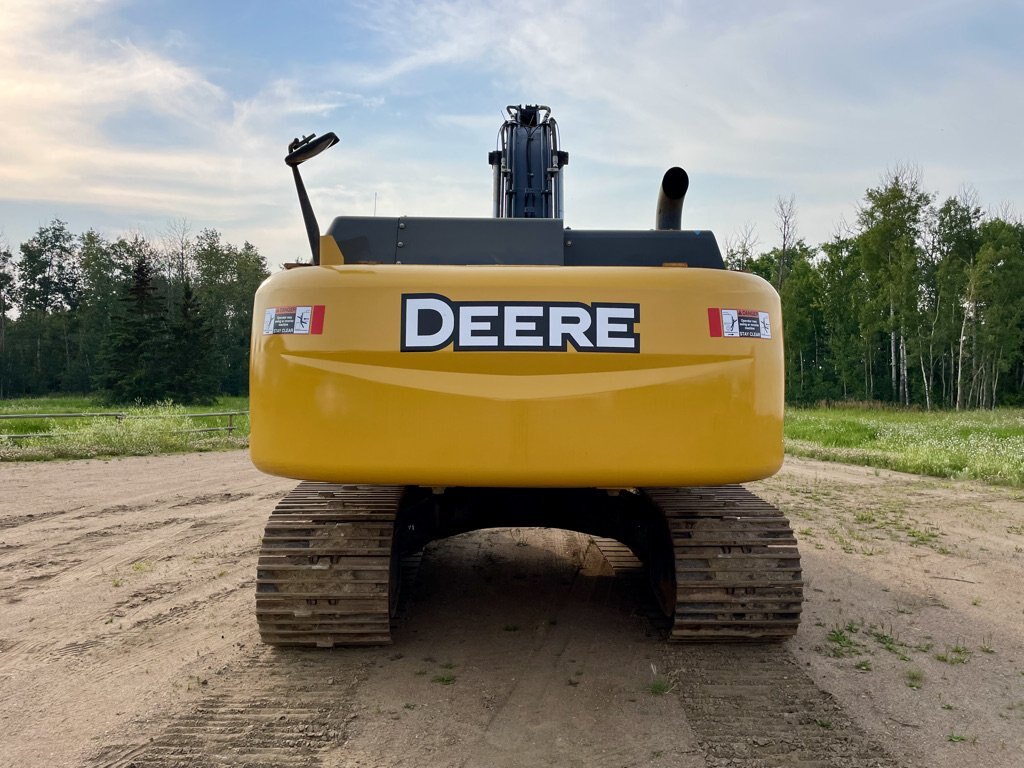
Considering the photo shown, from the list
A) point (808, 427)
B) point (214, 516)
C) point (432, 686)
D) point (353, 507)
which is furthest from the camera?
point (808, 427)

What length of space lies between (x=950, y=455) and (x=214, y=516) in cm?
1156

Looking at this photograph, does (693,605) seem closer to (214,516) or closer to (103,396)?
(214,516)

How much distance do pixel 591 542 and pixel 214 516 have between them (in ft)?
13.3

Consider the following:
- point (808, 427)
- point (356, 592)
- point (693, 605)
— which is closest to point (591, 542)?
point (693, 605)

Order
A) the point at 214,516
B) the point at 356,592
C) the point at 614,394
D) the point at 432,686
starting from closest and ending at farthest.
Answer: the point at 614,394
the point at 432,686
the point at 356,592
the point at 214,516

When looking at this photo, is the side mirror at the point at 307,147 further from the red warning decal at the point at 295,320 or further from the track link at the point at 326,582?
the track link at the point at 326,582

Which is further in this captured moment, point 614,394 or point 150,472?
point 150,472

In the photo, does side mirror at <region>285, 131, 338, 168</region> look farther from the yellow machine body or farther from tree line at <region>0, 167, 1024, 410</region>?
tree line at <region>0, 167, 1024, 410</region>

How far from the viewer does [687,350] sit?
315 cm

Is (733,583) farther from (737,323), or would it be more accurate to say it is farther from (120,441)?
(120,441)

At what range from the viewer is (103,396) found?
49.5 meters

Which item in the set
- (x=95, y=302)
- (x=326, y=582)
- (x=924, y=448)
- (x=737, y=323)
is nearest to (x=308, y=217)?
(x=326, y=582)

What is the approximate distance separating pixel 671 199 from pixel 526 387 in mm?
1823

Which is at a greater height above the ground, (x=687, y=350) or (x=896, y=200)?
(x=896, y=200)
